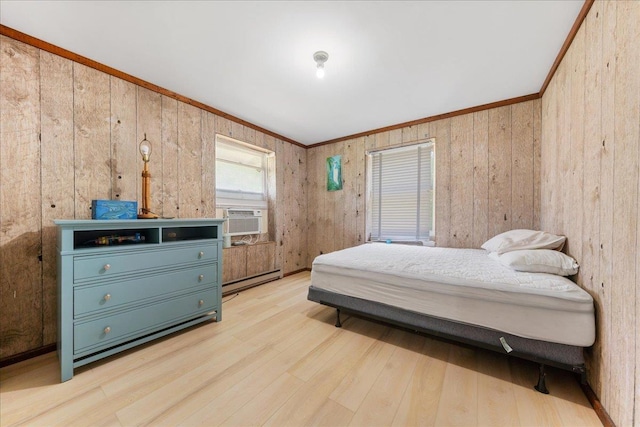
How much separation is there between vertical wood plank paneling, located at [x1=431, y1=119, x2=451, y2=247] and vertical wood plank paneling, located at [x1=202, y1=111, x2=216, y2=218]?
2.94 m

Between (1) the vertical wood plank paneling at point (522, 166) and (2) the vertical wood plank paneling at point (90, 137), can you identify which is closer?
(2) the vertical wood plank paneling at point (90, 137)

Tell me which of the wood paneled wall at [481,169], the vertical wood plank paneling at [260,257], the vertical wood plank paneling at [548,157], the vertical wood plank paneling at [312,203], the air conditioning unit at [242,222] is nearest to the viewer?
the vertical wood plank paneling at [548,157]

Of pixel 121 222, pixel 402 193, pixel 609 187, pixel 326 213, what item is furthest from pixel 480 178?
pixel 121 222

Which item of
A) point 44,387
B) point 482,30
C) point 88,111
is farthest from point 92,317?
point 482,30

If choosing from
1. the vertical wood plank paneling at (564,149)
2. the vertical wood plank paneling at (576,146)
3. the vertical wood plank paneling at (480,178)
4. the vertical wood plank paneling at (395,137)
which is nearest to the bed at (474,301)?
the vertical wood plank paneling at (576,146)

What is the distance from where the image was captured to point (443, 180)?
3.08 m

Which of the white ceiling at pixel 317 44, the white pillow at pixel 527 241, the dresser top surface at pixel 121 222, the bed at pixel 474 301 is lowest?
the bed at pixel 474 301

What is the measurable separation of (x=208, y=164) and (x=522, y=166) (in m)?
3.73

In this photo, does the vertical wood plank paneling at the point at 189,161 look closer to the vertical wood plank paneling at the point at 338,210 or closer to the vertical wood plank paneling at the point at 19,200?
the vertical wood plank paneling at the point at 19,200

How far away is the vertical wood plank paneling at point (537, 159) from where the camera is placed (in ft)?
8.26

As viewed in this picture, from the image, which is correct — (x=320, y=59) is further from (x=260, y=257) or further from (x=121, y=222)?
(x=260, y=257)

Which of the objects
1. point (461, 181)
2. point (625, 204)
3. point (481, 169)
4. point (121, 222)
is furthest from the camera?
point (461, 181)

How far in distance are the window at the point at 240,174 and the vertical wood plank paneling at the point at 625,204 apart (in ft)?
11.1

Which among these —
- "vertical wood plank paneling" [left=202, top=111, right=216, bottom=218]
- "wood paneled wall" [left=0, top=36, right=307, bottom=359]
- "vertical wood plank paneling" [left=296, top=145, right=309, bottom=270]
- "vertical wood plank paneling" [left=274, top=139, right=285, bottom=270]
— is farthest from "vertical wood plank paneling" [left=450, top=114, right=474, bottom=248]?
"wood paneled wall" [left=0, top=36, right=307, bottom=359]
